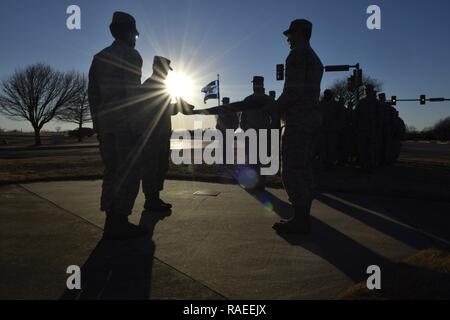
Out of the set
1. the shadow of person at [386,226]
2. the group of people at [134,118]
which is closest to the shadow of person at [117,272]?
the group of people at [134,118]

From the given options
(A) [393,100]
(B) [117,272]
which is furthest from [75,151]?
(A) [393,100]

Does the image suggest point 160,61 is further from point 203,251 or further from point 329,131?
point 329,131

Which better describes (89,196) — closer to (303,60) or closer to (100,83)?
(100,83)

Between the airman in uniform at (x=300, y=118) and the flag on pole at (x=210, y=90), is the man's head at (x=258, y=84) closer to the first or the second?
the airman in uniform at (x=300, y=118)

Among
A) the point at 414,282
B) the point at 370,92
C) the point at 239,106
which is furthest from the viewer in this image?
the point at 370,92

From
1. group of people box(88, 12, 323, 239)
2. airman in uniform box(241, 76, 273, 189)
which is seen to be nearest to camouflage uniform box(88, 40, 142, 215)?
group of people box(88, 12, 323, 239)

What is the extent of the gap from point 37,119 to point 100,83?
2075 inches

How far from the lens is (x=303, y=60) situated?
4.23m

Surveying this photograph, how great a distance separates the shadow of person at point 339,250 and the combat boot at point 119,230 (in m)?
1.47

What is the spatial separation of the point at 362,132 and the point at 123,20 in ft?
24.9

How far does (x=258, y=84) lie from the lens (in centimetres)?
744

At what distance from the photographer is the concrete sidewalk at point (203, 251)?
276cm
